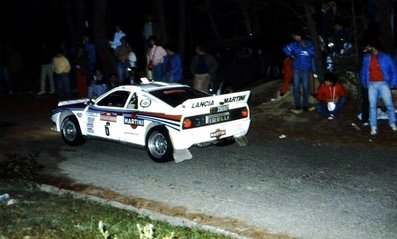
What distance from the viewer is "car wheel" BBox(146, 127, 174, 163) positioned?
31.9ft

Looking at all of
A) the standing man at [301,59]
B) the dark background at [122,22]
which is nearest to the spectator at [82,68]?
the standing man at [301,59]

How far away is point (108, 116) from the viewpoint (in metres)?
10.7

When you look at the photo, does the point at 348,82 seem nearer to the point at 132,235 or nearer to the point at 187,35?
the point at 132,235

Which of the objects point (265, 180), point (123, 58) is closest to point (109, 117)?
point (265, 180)

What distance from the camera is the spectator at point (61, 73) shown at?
701 inches

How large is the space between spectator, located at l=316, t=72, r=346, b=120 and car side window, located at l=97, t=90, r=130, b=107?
4729 millimetres

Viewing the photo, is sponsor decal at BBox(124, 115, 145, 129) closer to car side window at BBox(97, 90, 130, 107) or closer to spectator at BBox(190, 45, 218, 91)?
car side window at BBox(97, 90, 130, 107)

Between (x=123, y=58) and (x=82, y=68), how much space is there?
1.49 meters

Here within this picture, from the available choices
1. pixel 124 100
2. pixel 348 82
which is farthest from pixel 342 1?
pixel 124 100

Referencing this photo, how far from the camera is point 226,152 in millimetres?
10672

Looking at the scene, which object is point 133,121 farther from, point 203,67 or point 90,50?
point 90,50

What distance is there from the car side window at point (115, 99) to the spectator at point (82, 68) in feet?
22.8

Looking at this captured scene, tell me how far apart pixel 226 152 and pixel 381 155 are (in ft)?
9.29

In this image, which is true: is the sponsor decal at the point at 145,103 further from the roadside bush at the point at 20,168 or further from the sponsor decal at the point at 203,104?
the roadside bush at the point at 20,168
